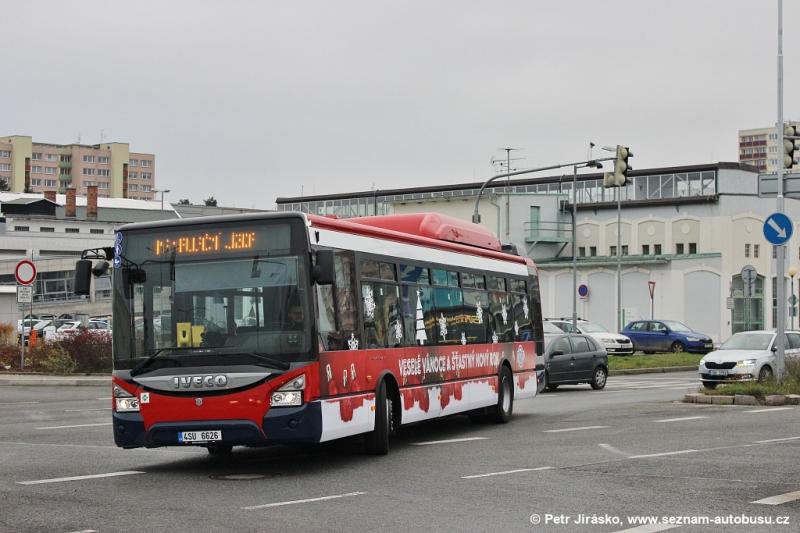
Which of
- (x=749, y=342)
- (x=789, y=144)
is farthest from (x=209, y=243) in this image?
(x=749, y=342)

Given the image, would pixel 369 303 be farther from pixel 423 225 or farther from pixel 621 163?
pixel 621 163

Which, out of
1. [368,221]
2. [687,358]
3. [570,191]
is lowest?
[687,358]

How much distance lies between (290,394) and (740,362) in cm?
1856

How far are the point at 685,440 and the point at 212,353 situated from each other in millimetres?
6893

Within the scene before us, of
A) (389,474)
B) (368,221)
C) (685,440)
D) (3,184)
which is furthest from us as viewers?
(3,184)

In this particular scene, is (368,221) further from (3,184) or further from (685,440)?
(3,184)

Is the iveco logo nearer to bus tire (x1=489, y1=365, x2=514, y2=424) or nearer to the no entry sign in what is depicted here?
bus tire (x1=489, y1=365, x2=514, y2=424)

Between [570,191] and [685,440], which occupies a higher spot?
[570,191]

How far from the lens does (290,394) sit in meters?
13.4

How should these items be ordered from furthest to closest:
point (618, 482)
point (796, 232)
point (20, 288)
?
point (796, 232), point (20, 288), point (618, 482)

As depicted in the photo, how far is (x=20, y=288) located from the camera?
119ft

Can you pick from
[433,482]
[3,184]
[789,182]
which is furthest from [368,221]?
[3,184]

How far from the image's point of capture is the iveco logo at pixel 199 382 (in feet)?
44.1

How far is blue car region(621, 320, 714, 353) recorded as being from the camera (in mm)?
56219
